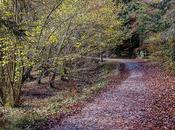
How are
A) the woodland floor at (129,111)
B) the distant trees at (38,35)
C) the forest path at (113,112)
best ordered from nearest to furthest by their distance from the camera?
the woodland floor at (129,111) → the forest path at (113,112) → the distant trees at (38,35)

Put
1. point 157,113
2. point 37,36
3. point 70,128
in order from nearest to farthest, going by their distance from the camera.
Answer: point 70,128
point 157,113
point 37,36

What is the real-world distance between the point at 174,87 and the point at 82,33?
10.1 metres

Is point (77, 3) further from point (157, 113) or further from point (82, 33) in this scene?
point (157, 113)

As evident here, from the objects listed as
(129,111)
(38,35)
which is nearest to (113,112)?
(129,111)

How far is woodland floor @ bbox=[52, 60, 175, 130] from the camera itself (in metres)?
12.7

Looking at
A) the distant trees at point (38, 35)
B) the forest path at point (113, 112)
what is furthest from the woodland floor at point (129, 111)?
the distant trees at point (38, 35)

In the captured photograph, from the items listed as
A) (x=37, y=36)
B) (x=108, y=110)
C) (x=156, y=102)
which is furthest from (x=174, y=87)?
(x=37, y=36)

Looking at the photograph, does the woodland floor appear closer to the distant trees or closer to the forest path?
the forest path

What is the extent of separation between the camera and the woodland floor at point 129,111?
41.7 feet

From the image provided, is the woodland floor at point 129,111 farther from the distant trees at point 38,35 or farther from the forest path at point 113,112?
the distant trees at point 38,35

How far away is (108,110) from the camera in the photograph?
51.6 feet

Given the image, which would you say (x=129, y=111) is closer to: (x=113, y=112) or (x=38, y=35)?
(x=113, y=112)

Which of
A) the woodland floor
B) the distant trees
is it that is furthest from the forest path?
Result: the distant trees

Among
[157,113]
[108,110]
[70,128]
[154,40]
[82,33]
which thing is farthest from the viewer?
[154,40]
